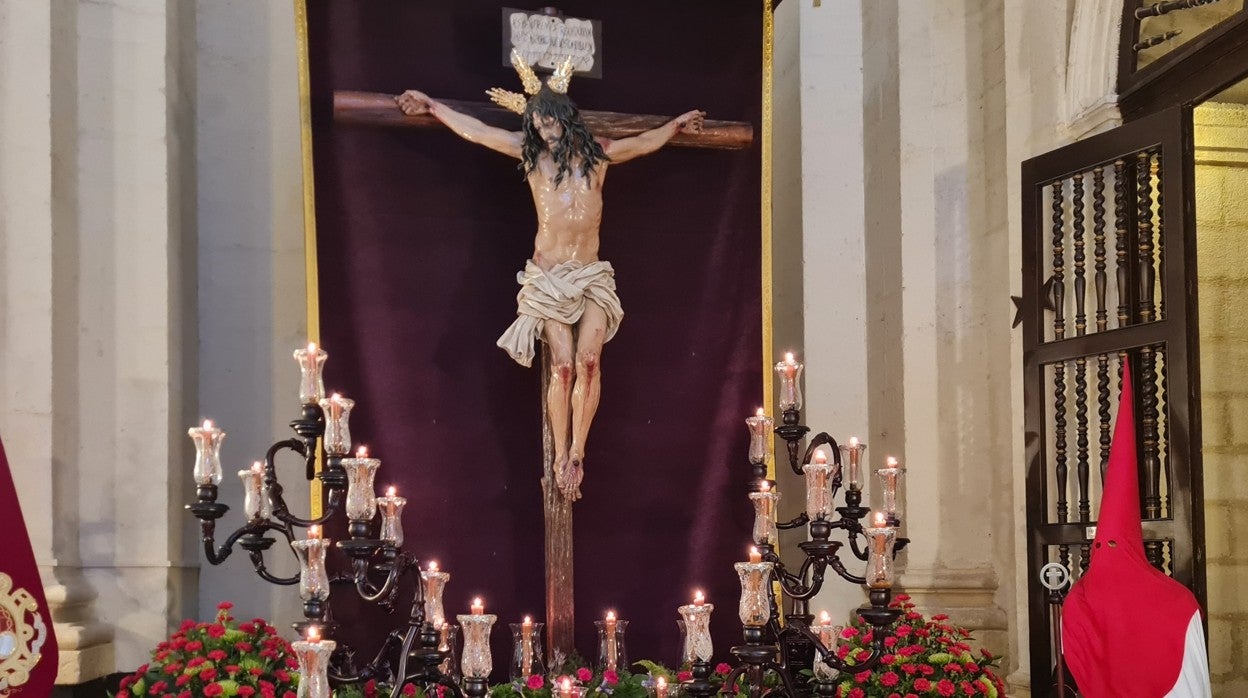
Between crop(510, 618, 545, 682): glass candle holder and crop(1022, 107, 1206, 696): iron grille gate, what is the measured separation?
1.88 meters

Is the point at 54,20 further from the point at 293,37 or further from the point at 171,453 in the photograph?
the point at 171,453

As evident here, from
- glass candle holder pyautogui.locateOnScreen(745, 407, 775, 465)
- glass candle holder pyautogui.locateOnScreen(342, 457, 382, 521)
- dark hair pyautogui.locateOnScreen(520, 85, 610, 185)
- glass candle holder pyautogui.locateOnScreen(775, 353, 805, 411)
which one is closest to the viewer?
glass candle holder pyautogui.locateOnScreen(342, 457, 382, 521)

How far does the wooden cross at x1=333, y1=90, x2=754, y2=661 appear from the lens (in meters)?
5.15

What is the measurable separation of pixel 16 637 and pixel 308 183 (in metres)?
2.12

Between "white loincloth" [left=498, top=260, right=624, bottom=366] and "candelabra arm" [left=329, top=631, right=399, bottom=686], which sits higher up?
"white loincloth" [left=498, top=260, right=624, bottom=366]

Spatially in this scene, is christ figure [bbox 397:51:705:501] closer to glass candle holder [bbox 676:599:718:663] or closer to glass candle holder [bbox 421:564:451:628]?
glass candle holder [bbox 421:564:451:628]

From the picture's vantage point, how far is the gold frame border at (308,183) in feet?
17.1

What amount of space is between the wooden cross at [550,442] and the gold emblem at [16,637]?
6.39ft

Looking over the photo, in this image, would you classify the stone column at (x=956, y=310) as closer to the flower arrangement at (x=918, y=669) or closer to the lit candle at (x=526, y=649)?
the flower arrangement at (x=918, y=669)

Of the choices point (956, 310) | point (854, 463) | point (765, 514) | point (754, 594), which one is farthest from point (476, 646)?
point (956, 310)

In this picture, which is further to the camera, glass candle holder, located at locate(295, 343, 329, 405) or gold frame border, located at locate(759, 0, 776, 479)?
gold frame border, located at locate(759, 0, 776, 479)

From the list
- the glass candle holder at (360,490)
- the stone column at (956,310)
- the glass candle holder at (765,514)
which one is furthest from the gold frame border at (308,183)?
the stone column at (956,310)

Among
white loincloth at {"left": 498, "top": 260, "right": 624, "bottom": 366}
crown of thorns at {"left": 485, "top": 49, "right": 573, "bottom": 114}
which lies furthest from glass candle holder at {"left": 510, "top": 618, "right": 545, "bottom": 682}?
crown of thorns at {"left": 485, "top": 49, "right": 573, "bottom": 114}

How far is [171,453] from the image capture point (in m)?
5.11
